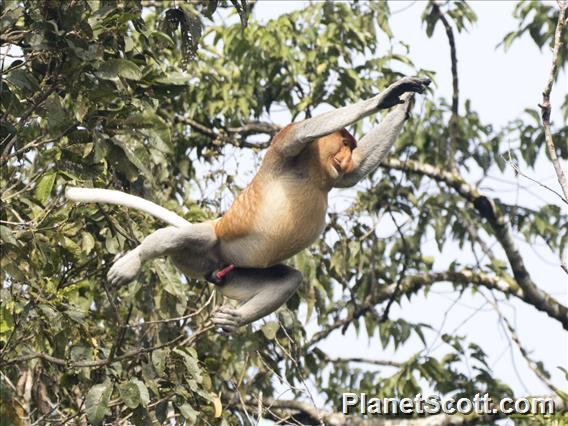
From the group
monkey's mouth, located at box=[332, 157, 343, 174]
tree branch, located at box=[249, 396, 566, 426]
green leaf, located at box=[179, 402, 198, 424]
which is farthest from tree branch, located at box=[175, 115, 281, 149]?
monkey's mouth, located at box=[332, 157, 343, 174]

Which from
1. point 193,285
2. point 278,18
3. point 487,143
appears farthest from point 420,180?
point 193,285

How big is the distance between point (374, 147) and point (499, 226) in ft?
10.9

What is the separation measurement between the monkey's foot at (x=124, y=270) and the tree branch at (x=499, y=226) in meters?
3.40

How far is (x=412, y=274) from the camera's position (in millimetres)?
7086

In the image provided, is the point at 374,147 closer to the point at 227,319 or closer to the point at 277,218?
the point at 277,218

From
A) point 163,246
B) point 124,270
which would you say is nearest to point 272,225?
point 163,246

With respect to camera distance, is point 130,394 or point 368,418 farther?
point 368,418

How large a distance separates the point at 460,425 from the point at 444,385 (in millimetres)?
305

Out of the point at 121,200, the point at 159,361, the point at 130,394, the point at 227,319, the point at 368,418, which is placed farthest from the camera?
the point at 368,418

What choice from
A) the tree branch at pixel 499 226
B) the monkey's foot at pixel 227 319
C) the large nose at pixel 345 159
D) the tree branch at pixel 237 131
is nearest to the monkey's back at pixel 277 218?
the large nose at pixel 345 159

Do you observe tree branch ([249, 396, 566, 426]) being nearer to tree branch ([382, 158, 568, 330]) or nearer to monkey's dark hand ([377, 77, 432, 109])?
tree branch ([382, 158, 568, 330])

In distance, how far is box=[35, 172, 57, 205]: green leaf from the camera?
4.05m

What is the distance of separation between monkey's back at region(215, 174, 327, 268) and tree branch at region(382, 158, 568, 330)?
10.6 feet

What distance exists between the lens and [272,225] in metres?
3.46
